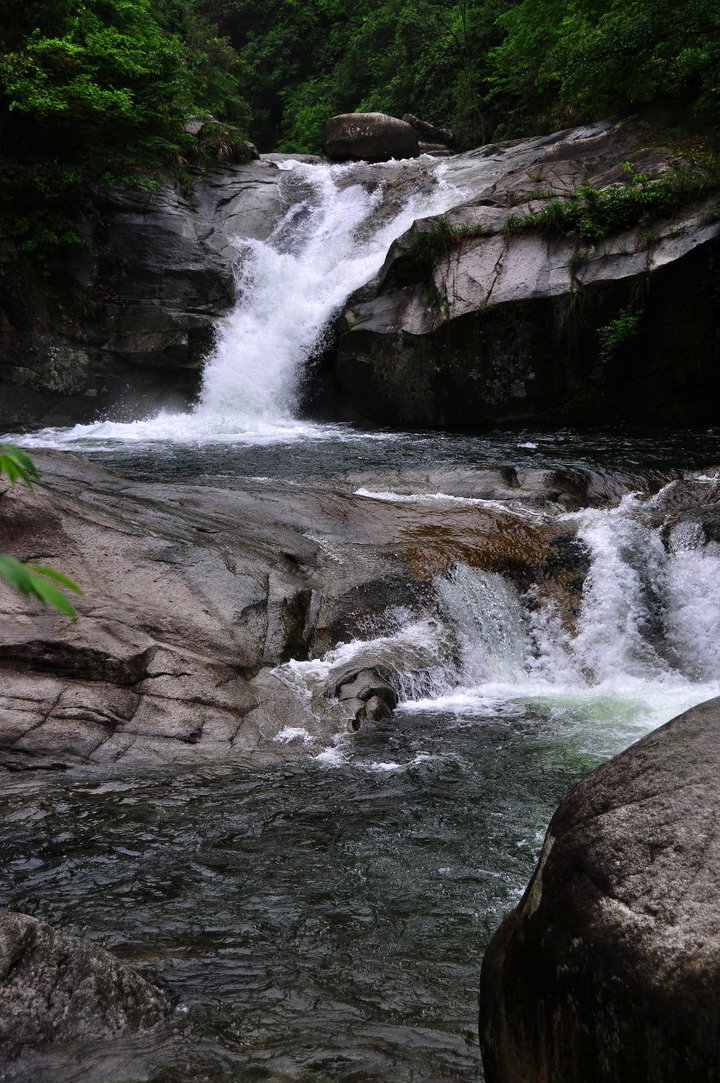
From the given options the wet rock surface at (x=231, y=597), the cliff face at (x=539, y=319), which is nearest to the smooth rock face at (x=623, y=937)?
the wet rock surface at (x=231, y=597)

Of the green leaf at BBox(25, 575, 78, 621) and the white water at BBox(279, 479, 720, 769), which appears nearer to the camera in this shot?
the green leaf at BBox(25, 575, 78, 621)

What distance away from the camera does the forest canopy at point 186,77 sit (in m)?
14.6

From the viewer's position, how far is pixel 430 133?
24219 mm

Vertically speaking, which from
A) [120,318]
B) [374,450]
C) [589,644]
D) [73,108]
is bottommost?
[589,644]

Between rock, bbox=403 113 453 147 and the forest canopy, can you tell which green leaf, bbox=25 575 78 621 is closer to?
the forest canopy

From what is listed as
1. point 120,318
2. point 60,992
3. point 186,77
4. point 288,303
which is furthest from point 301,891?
point 186,77

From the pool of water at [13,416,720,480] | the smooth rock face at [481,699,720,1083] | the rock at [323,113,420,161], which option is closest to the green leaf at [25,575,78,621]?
the smooth rock face at [481,699,720,1083]

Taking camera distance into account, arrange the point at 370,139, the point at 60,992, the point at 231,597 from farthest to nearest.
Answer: the point at 370,139 → the point at 231,597 → the point at 60,992

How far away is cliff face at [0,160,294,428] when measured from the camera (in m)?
16.0

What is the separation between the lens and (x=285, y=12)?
106ft

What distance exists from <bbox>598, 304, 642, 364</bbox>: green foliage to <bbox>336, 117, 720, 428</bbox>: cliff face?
20 mm

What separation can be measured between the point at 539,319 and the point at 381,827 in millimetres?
10657

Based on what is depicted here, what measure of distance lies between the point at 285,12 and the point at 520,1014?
37083mm

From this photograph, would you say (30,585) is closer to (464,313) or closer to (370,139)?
(464,313)
